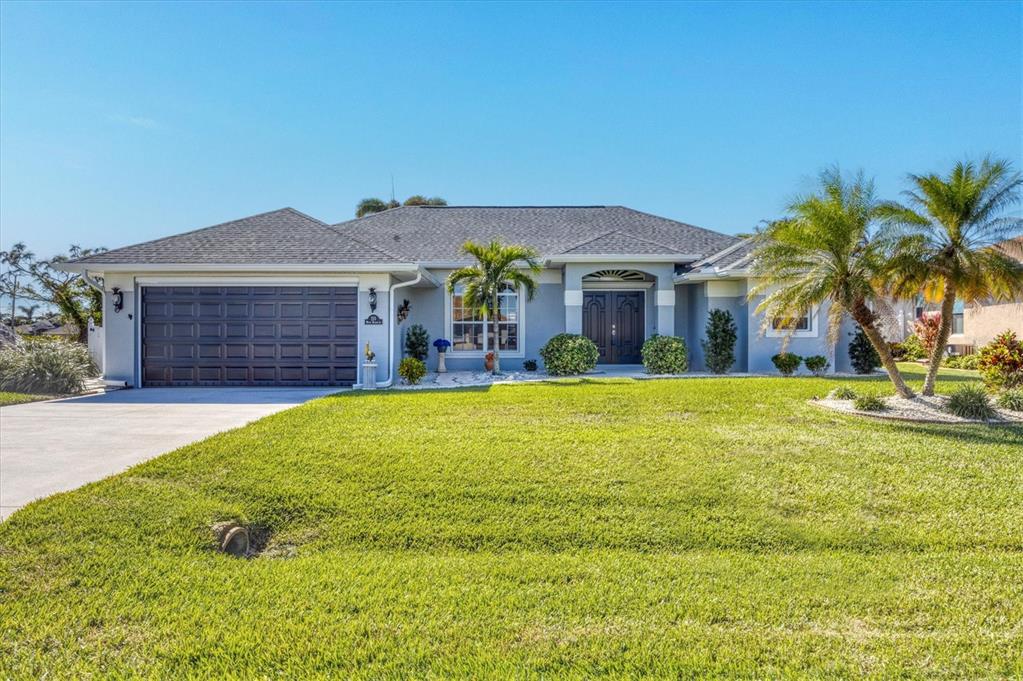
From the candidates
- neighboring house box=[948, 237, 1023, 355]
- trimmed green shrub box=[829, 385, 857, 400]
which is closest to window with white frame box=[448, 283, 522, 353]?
trimmed green shrub box=[829, 385, 857, 400]

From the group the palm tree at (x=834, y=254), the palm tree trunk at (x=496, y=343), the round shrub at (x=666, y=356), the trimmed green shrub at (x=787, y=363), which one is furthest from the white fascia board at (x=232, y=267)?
the trimmed green shrub at (x=787, y=363)

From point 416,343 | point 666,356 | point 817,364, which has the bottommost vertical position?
point 817,364

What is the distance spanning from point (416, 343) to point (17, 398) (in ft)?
28.8

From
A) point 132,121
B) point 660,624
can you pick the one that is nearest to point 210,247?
point 132,121

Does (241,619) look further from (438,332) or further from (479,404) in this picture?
(438,332)

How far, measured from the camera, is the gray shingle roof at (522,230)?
16641mm

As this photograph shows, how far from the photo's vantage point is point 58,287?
18.7 metres

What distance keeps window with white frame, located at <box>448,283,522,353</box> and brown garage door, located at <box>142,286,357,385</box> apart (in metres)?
3.85

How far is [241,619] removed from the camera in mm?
3010

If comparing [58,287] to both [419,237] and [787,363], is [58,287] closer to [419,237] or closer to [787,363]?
[419,237]

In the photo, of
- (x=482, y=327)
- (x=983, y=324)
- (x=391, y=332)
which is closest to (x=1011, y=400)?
(x=482, y=327)

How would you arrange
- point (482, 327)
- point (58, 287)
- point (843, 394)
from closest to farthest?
1. point (843, 394)
2. point (482, 327)
3. point (58, 287)

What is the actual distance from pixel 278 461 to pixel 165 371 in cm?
942

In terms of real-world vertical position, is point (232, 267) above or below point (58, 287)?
below
